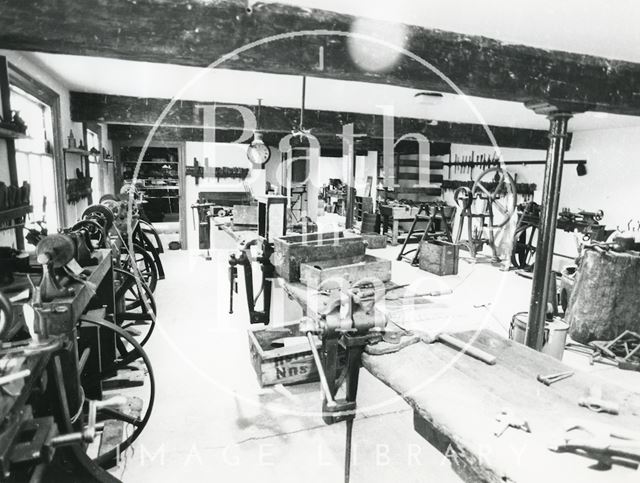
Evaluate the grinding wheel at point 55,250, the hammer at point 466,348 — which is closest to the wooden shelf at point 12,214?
the grinding wheel at point 55,250

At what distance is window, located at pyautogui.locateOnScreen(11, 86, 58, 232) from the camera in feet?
13.7

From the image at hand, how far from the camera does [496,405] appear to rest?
1.86 metres

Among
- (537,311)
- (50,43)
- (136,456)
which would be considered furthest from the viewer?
(537,311)

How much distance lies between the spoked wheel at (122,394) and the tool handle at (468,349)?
6.05 ft

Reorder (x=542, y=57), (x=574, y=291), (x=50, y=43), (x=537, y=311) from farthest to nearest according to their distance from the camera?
(x=574, y=291), (x=537, y=311), (x=542, y=57), (x=50, y=43)

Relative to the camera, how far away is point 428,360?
229 cm

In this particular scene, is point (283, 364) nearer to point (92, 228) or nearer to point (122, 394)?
point (122, 394)

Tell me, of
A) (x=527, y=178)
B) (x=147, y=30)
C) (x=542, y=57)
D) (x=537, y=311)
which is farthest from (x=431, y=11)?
(x=527, y=178)

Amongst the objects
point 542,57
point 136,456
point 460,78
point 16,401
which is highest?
point 542,57

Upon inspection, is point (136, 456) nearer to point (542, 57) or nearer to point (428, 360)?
point (428, 360)

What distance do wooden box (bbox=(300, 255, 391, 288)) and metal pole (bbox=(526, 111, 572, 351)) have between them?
1.38 m

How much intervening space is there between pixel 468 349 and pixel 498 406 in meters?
0.55

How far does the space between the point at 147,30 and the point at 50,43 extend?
1.57ft

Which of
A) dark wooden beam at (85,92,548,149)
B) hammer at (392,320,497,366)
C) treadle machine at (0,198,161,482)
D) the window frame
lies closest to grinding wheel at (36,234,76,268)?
treadle machine at (0,198,161,482)
